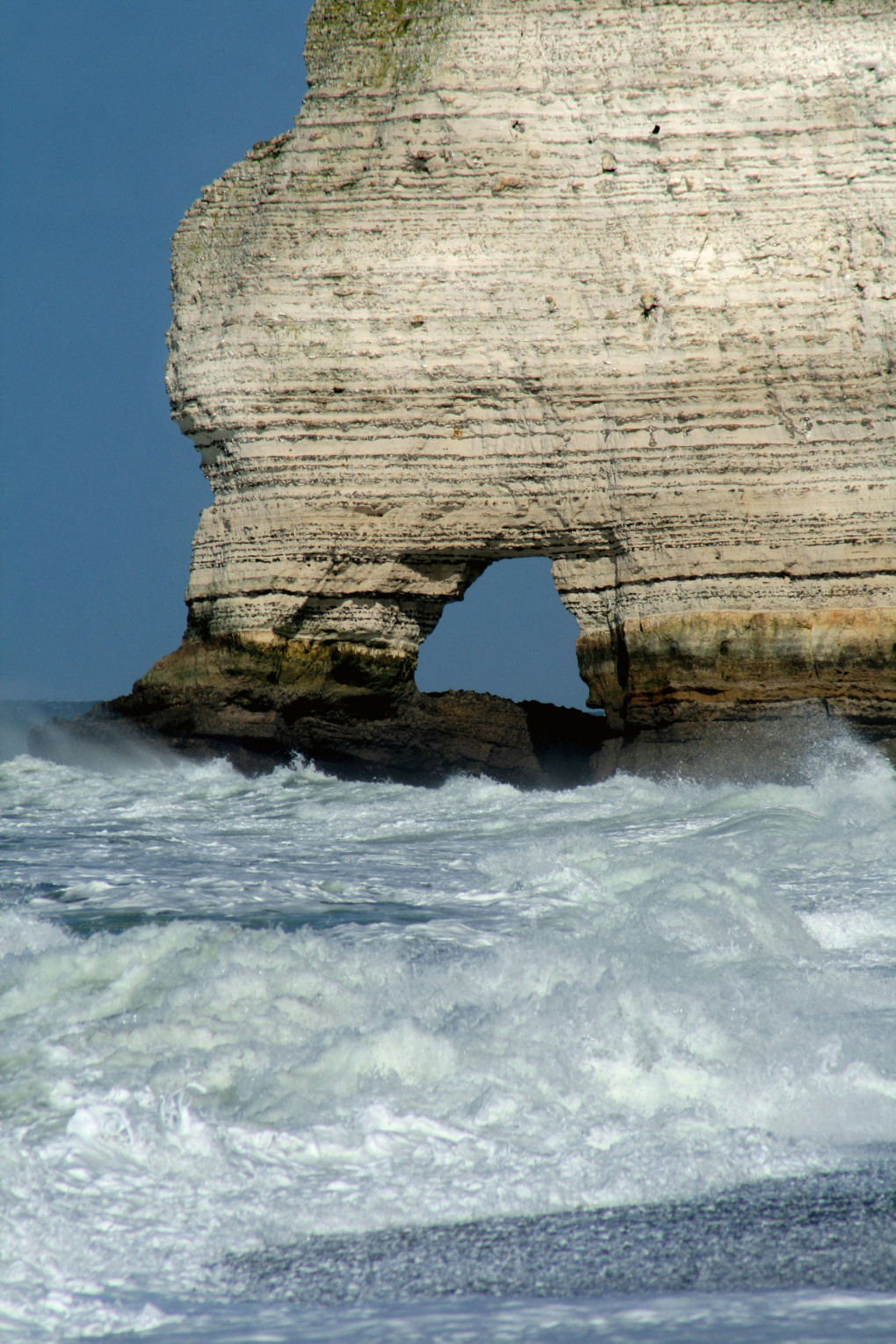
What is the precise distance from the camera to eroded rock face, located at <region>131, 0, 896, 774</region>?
A: 9.62 m

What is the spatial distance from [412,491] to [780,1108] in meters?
7.70

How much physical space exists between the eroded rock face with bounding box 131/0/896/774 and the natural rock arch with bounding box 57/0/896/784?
0.08 feet

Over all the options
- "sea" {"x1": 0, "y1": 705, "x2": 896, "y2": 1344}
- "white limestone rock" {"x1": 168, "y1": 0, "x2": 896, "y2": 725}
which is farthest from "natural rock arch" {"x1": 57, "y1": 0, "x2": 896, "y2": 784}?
"sea" {"x1": 0, "y1": 705, "x2": 896, "y2": 1344}

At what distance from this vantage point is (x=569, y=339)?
9906mm

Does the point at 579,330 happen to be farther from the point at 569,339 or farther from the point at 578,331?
the point at 569,339

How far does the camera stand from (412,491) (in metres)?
10.0

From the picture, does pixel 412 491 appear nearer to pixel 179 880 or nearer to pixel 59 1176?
pixel 179 880

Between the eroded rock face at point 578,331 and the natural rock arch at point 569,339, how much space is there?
25 millimetres

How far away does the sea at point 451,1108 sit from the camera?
2.10 m

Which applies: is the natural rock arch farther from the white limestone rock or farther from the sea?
the sea

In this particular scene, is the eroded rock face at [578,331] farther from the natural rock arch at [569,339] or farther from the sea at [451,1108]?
the sea at [451,1108]

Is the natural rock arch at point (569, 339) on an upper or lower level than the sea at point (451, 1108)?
upper

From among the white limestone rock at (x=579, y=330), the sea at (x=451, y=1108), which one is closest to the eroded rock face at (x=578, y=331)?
the white limestone rock at (x=579, y=330)

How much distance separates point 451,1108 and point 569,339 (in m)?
8.18
